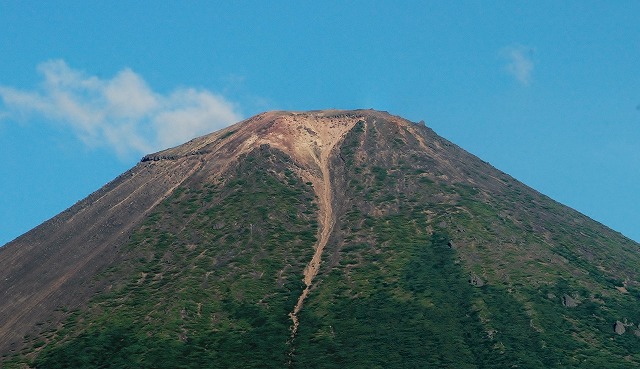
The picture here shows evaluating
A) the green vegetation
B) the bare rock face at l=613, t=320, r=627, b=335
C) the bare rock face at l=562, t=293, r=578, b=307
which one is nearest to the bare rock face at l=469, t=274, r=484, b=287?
the bare rock face at l=562, t=293, r=578, b=307

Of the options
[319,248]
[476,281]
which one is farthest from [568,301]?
[319,248]

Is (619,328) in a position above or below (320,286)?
below

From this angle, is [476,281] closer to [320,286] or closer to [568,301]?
[568,301]

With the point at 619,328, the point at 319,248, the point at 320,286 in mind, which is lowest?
the point at 619,328

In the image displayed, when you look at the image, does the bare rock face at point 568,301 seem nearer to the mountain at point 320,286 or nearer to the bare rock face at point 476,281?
the mountain at point 320,286

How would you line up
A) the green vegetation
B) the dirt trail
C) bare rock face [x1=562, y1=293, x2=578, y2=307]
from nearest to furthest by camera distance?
the green vegetation → the dirt trail → bare rock face [x1=562, y1=293, x2=578, y2=307]

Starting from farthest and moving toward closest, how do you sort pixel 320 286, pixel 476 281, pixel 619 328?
pixel 320 286 < pixel 476 281 < pixel 619 328

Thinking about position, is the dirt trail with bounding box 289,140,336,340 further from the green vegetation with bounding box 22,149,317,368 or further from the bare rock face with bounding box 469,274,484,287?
the bare rock face with bounding box 469,274,484,287

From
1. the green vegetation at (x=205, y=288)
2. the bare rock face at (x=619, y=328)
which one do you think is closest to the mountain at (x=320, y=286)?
the green vegetation at (x=205, y=288)
